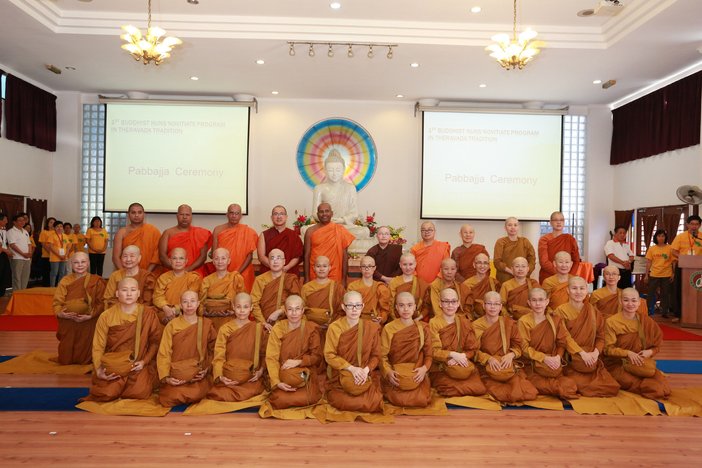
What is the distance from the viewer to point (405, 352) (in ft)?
14.8

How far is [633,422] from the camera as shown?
14.0 feet

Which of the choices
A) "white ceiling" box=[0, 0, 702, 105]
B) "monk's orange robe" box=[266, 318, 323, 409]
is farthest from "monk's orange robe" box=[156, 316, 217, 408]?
"white ceiling" box=[0, 0, 702, 105]

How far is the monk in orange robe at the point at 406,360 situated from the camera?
173 inches

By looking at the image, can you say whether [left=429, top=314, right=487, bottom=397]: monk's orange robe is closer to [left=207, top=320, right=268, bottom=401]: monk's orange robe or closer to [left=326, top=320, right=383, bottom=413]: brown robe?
[left=326, top=320, right=383, bottom=413]: brown robe

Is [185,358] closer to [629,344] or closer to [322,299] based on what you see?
[322,299]

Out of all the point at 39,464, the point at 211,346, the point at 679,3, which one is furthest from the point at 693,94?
the point at 39,464

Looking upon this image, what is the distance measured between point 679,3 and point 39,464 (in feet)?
26.7

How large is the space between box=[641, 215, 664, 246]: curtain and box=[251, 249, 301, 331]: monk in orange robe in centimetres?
810

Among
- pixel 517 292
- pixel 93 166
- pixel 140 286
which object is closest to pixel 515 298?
pixel 517 292

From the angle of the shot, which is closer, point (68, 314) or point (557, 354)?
point (557, 354)

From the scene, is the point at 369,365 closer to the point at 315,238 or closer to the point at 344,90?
the point at 315,238

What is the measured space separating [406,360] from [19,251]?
25.1 ft

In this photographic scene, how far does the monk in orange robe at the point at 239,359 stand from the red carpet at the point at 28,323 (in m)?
4.30

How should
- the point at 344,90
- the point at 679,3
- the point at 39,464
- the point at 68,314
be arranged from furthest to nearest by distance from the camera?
the point at 344,90, the point at 679,3, the point at 68,314, the point at 39,464
